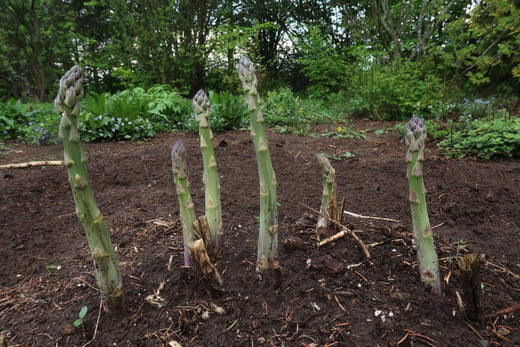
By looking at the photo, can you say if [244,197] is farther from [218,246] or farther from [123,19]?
[123,19]

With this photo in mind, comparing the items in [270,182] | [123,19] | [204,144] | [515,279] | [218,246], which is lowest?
[515,279]

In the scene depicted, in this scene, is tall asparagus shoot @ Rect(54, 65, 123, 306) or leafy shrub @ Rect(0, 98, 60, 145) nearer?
tall asparagus shoot @ Rect(54, 65, 123, 306)

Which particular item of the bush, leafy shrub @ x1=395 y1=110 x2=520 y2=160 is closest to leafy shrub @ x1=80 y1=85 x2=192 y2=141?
the bush

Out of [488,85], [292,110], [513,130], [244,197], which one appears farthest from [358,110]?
[244,197]

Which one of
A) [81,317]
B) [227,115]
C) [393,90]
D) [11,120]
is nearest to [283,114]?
[227,115]

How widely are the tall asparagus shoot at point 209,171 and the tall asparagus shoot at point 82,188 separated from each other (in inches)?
21.2

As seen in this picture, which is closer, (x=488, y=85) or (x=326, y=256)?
(x=326, y=256)

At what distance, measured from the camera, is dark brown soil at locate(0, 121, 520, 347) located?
1390 millimetres

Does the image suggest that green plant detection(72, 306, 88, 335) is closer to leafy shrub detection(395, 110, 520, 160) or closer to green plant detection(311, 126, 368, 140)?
leafy shrub detection(395, 110, 520, 160)

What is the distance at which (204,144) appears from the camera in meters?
1.57

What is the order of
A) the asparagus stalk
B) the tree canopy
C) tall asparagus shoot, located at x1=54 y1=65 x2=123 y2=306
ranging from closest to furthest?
1. tall asparagus shoot, located at x1=54 y1=65 x2=123 y2=306
2. the asparagus stalk
3. the tree canopy

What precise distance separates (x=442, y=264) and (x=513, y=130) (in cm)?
375

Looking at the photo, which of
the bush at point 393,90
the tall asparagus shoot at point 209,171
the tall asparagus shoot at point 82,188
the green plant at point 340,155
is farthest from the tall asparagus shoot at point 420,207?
the bush at point 393,90

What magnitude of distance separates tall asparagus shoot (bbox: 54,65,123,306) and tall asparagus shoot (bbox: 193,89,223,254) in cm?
54
